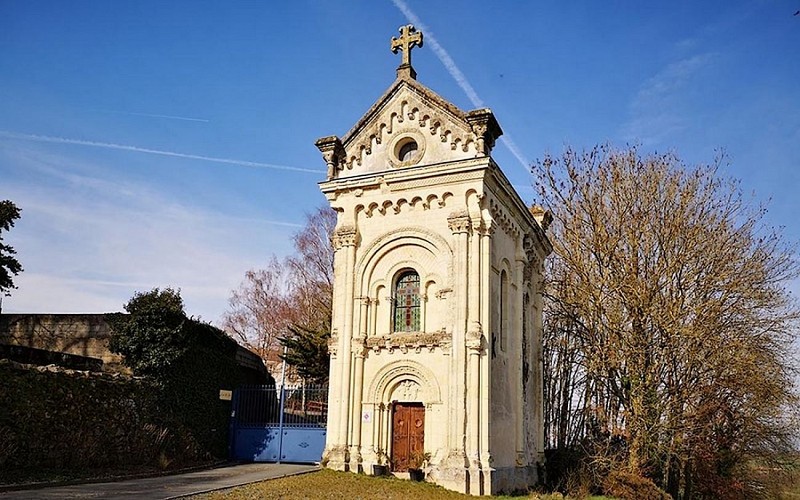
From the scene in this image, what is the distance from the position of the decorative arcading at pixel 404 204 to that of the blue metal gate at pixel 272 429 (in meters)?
5.84

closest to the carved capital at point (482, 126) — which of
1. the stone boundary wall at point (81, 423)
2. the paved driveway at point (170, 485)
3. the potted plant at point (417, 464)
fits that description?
the potted plant at point (417, 464)

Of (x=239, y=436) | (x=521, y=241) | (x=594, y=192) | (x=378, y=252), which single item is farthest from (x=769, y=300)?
(x=239, y=436)

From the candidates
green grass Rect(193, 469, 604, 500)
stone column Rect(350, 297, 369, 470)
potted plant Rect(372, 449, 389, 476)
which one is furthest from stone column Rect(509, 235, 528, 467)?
stone column Rect(350, 297, 369, 470)

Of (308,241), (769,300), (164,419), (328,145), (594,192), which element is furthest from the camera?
(308,241)

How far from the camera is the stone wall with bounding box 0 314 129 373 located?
20.7 meters

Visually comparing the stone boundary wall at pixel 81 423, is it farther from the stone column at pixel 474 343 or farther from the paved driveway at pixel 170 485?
the stone column at pixel 474 343

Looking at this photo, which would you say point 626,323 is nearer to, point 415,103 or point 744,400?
point 744,400

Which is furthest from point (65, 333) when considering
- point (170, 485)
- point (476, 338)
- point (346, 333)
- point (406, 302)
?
point (476, 338)

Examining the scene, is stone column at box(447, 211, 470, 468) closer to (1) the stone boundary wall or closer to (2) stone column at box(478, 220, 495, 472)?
(2) stone column at box(478, 220, 495, 472)

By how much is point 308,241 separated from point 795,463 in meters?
24.5

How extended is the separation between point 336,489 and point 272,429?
22.1ft

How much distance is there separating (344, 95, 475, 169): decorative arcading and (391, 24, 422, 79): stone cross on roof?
1.14 m

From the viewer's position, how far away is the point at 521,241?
2258 centimetres

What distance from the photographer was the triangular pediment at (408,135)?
19422 millimetres
